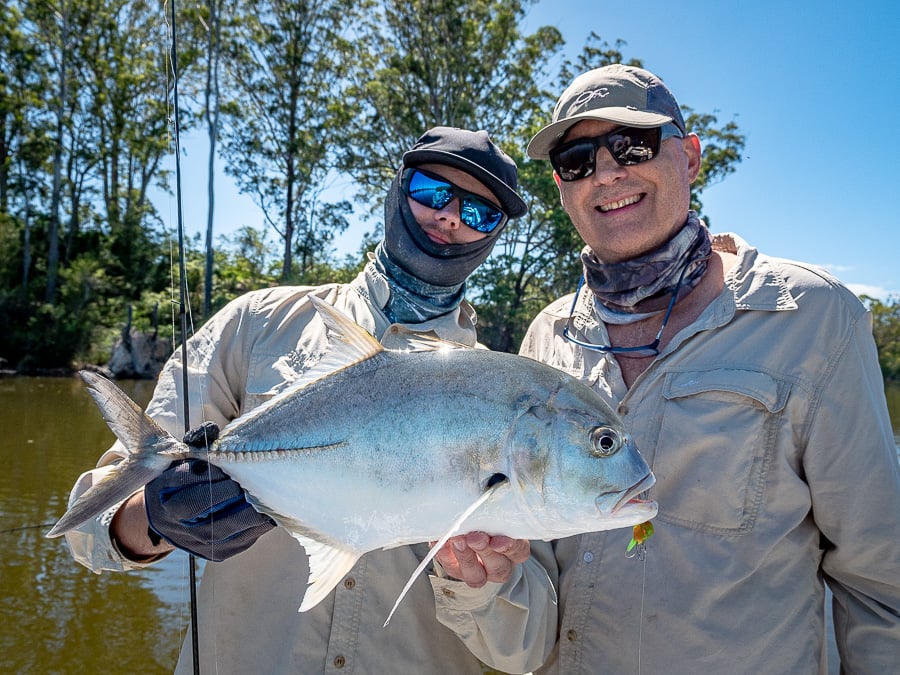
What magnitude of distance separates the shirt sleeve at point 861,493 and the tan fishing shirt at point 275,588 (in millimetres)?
996

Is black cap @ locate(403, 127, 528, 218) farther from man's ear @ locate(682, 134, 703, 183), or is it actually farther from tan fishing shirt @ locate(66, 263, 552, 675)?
tan fishing shirt @ locate(66, 263, 552, 675)

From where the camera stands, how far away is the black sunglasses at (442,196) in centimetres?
281

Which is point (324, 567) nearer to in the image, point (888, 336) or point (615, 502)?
point (615, 502)

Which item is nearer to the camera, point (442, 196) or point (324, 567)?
point (324, 567)

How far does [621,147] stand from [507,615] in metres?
1.81

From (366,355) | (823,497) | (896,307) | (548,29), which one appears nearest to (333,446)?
(366,355)

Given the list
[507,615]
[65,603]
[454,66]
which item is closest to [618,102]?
[507,615]

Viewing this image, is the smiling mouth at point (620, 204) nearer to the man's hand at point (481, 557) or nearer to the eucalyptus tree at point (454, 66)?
the man's hand at point (481, 557)

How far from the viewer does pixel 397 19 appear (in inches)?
912

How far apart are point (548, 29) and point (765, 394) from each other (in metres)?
23.7

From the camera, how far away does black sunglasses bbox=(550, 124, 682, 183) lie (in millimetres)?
2533

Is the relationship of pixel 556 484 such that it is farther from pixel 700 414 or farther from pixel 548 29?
pixel 548 29

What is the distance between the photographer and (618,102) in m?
2.54

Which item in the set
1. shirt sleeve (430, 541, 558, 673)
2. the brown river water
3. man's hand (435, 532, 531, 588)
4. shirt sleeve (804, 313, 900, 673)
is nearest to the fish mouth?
man's hand (435, 532, 531, 588)
